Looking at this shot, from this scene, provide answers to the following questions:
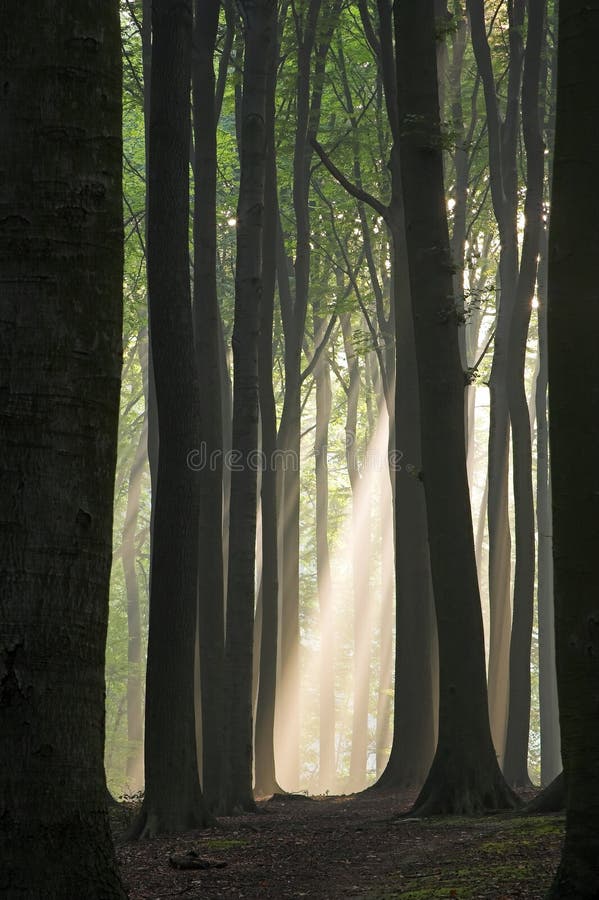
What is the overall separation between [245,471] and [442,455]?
2823 millimetres

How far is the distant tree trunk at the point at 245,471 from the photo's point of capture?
1171 centimetres

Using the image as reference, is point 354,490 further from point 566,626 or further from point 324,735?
point 566,626

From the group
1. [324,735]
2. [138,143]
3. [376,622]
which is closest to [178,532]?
[138,143]

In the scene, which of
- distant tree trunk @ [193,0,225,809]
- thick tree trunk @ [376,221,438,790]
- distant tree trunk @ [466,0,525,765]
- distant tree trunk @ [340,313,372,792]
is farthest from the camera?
distant tree trunk @ [340,313,372,792]

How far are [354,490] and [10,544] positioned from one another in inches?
946

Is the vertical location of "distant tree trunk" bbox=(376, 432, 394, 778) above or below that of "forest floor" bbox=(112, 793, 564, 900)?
above

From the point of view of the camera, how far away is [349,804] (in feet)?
42.4

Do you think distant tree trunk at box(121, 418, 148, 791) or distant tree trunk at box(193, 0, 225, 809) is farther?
distant tree trunk at box(121, 418, 148, 791)

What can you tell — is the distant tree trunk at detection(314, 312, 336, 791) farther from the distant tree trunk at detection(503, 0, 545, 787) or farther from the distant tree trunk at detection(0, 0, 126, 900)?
the distant tree trunk at detection(0, 0, 126, 900)

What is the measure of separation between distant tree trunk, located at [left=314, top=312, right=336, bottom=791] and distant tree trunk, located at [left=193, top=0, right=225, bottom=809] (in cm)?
1298

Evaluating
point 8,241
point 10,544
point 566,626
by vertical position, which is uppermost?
point 8,241

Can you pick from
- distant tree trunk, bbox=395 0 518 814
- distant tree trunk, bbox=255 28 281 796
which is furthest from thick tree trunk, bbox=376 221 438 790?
distant tree trunk, bbox=395 0 518 814

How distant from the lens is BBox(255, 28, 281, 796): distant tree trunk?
15.1 m

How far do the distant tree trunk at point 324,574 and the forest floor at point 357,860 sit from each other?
650 inches
